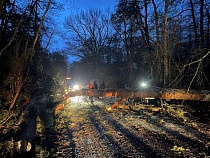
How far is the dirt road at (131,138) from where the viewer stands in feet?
14.2

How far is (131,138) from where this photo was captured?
17.7ft

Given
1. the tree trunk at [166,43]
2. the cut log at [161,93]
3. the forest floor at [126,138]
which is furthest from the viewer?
the tree trunk at [166,43]

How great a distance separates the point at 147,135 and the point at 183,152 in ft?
4.95

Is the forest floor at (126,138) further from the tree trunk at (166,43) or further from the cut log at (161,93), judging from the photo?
the tree trunk at (166,43)

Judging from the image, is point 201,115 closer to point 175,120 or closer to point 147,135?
point 175,120

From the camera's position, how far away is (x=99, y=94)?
8453 mm

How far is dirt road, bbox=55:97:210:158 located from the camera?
14.2ft

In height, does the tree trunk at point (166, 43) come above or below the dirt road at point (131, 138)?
above

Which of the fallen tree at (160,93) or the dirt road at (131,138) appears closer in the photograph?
the dirt road at (131,138)

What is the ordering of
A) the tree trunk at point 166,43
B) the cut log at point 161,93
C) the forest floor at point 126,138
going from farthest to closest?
the tree trunk at point 166,43 → the cut log at point 161,93 → the forest floor at point 126,138

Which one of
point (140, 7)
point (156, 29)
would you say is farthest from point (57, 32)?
point (140, 7)

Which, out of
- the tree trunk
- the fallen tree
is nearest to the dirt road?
Answer: the fallen tree


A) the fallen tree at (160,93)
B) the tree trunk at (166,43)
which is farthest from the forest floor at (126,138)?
the tree trunk at (166,43)

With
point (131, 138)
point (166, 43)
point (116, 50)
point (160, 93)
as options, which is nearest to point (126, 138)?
point (131, 138)
